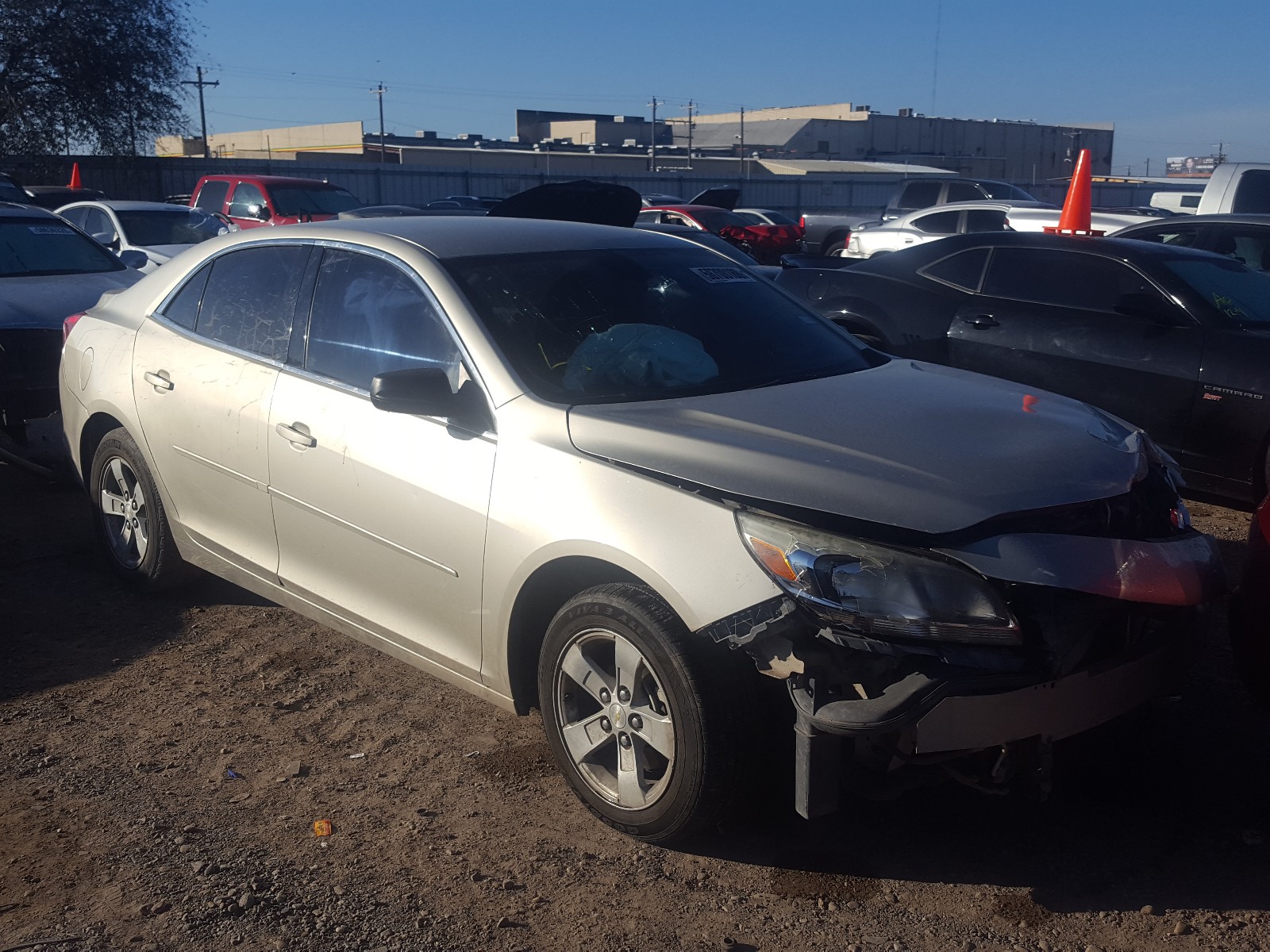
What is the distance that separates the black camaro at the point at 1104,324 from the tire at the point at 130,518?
4.56 metres

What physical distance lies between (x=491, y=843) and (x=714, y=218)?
22.9 metres

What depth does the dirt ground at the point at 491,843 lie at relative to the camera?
299cm

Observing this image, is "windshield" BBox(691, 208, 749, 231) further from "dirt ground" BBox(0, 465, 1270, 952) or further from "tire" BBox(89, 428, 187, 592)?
"dirt ground" BBox(0, 465, 1270, 952)

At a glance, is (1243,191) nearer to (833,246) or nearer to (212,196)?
(833,246)

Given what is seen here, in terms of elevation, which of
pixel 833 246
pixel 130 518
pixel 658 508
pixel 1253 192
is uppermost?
pixel 1253 192

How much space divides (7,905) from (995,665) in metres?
2.57

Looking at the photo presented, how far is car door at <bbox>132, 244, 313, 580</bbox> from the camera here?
173 inches

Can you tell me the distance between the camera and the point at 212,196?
18938 millimetres

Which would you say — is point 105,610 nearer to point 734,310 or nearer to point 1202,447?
point 734,310

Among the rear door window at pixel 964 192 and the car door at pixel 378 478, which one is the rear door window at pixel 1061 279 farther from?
the rear door window at pixel 964 192

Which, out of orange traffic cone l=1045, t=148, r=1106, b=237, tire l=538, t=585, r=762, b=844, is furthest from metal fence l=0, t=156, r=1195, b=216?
tire l=538, t=585, r=762, b=844

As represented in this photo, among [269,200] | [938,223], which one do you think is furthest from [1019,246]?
[269,200]

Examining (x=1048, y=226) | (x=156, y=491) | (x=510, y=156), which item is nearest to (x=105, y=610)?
(x=156, y=491)

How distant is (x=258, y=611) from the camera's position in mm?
5250
